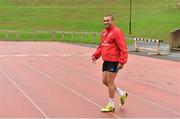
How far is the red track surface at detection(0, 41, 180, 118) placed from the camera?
36.0ft

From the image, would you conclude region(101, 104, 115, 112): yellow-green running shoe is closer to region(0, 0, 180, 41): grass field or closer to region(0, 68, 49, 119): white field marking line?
region(0, 68, 49, 119): white field marking line

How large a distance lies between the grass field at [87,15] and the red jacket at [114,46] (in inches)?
1719

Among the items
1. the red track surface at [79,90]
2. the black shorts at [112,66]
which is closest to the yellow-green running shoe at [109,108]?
the red track surface at [79,90]

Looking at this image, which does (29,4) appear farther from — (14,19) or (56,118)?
(56,118)

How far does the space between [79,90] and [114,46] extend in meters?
3.91

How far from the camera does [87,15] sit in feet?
239

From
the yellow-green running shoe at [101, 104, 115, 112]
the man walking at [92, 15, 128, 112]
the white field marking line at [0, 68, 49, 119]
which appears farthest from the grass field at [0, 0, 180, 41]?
the man walking at [92, 15, 128, 112]

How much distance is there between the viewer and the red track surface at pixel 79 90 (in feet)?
36.0

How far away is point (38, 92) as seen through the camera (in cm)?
1382

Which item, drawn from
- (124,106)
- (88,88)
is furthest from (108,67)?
(88,88)

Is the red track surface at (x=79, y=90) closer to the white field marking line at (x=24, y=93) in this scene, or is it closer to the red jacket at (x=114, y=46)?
A: the white field marking line at (x=24, y=93)

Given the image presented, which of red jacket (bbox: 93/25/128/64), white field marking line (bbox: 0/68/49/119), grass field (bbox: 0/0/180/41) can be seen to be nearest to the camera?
red jacket (bbox: 93/25/128/64)

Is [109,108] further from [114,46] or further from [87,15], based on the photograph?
[87,15]

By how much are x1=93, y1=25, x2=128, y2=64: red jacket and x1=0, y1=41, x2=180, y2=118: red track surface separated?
110cm
